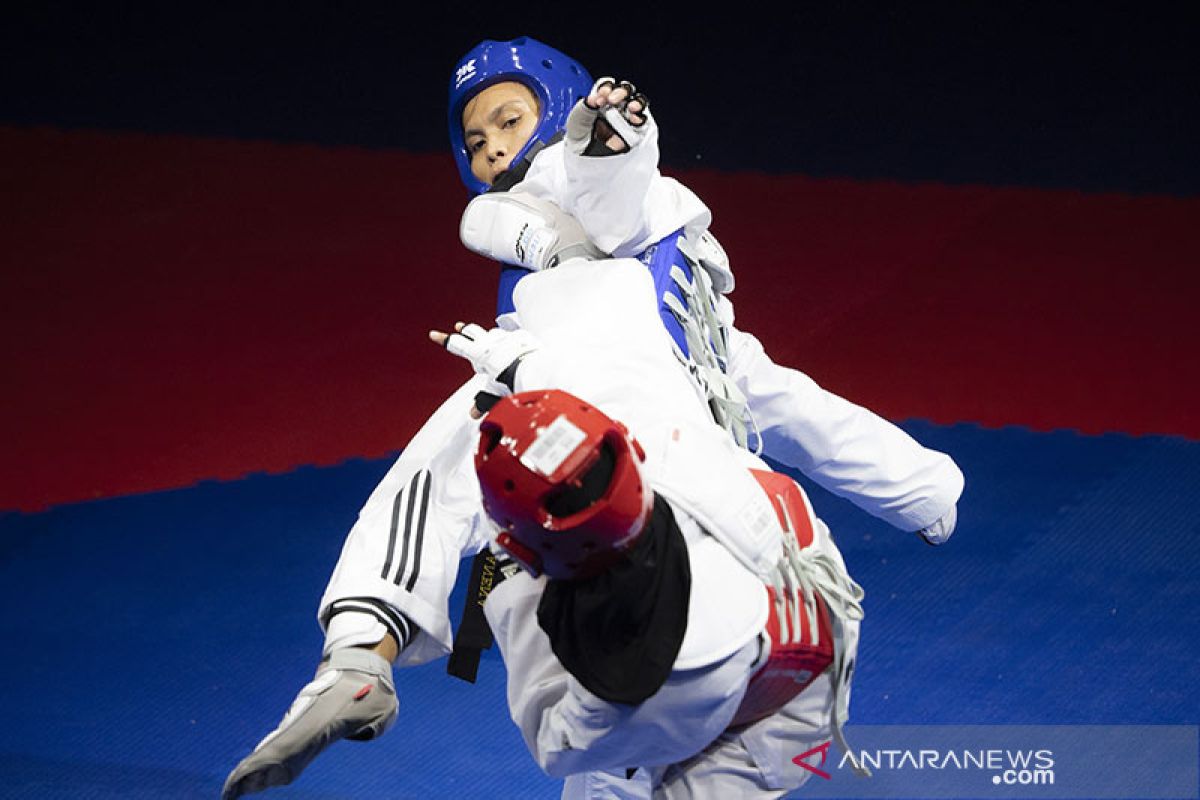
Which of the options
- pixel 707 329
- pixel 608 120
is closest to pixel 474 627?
pixel 707 329

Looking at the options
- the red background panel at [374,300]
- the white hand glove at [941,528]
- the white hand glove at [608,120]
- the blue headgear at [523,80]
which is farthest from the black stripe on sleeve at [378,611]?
the red background panel at [374,300]

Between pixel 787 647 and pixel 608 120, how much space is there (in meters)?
0.90

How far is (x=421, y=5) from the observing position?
295 inches

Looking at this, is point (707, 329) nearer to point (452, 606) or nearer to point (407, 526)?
point (407, 526)

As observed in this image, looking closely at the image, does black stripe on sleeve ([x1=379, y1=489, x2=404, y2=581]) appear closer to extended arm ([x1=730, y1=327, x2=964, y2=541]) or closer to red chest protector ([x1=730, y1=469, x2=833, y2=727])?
red chest protector ([x1=730, y1=469, x2=833, y2=727])

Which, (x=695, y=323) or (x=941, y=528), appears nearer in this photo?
(x=695, y=323)

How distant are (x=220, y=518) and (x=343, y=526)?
40cm

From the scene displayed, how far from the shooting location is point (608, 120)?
2553 millimetres

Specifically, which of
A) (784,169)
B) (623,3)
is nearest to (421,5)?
(623,3)

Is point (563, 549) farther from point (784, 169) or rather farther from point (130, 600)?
point (784, 169)

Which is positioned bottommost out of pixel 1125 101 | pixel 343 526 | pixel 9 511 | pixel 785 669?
pixel 785 669

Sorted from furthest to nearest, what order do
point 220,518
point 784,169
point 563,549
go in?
point 784,169
point 220,518
point 563,549

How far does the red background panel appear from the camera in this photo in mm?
5090

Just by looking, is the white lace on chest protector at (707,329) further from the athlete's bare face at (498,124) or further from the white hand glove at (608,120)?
the athlete's bare face at (498,124)
